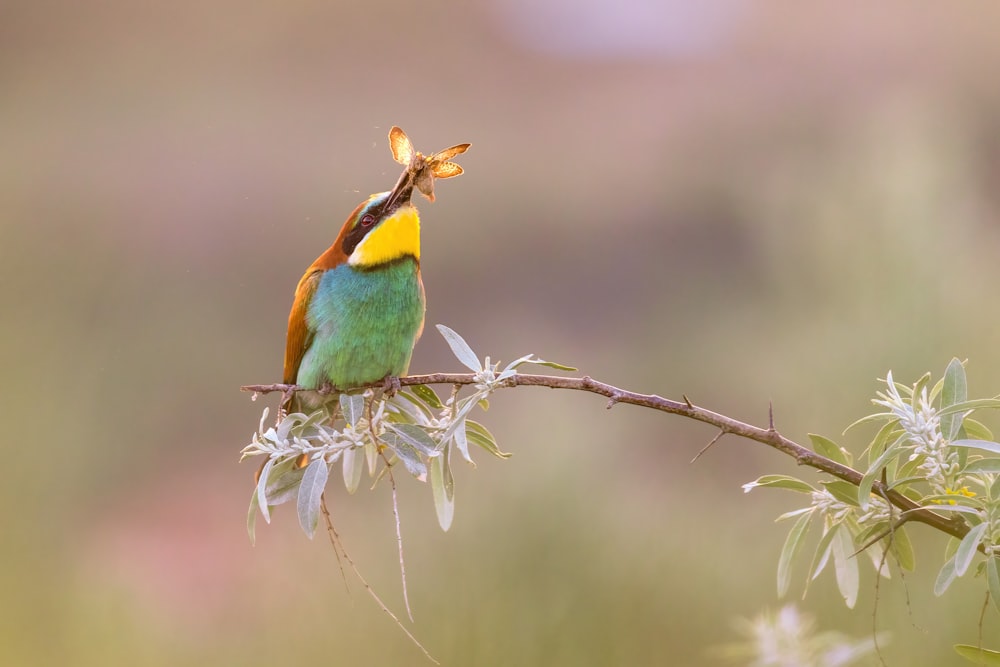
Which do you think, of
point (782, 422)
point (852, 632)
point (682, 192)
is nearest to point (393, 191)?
point (852, 632)

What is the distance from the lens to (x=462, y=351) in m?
0.76

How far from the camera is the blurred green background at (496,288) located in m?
1.75

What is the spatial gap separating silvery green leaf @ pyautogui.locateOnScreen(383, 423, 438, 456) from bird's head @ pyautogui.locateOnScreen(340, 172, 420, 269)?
47 centimetres

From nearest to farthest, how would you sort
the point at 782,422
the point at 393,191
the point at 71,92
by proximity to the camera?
the point at 393,191 → the point at 782,422 → the point at 71,92

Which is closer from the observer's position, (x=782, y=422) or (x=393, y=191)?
(x=393, y=191)

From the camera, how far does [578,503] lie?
1.81 metres

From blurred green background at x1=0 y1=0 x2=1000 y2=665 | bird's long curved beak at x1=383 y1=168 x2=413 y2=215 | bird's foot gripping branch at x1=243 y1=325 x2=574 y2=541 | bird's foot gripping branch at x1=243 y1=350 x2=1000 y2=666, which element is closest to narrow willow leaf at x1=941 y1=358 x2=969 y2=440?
bird's foot gripping branch at x1=243 y1=350 x2=1000 y2=666

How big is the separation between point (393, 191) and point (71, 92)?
547 centimetres

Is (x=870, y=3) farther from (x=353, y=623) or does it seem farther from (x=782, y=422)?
(x=353, y=623)

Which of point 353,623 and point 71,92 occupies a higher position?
point 71,92

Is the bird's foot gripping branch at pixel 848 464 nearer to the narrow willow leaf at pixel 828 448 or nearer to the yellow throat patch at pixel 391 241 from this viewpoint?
the narrow willow leaf at pixel 828 448

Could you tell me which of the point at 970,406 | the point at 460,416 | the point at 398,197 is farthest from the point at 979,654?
the point at 398,197

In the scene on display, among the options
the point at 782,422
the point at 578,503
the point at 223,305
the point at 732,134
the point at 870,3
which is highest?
the point at 870,3

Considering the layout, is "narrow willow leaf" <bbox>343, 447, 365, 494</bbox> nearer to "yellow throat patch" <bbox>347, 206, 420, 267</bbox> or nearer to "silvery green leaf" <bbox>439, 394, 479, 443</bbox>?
"silvery green leaf" <bbox>439, 394, 479, 443</bbox>
